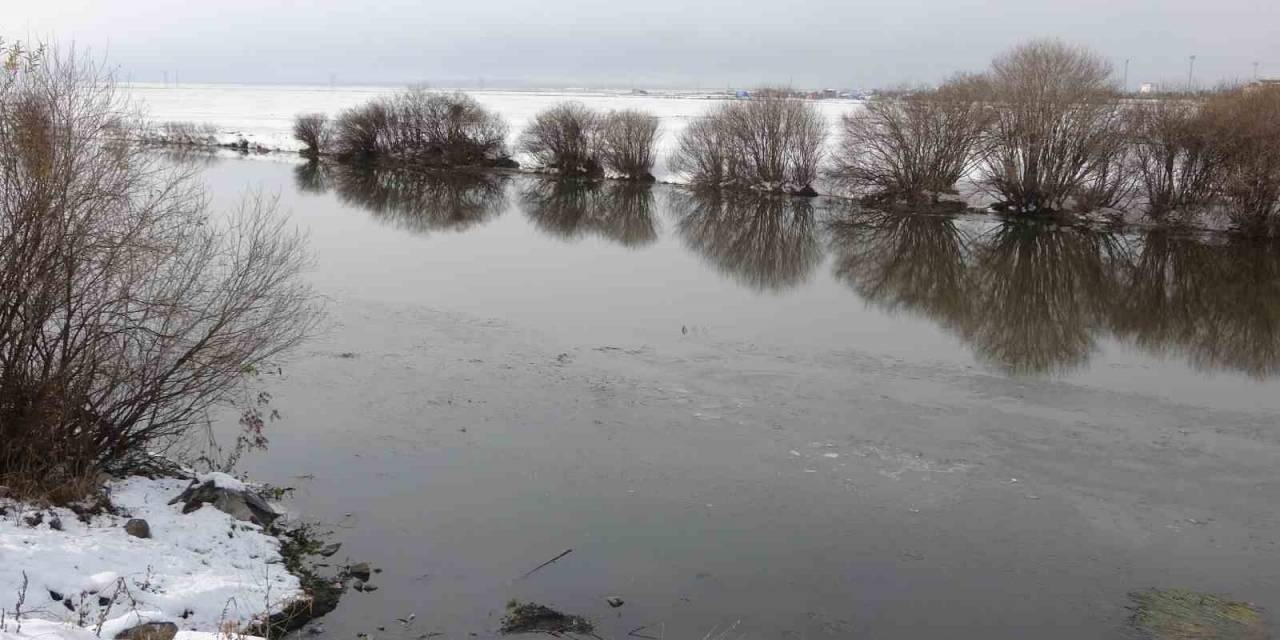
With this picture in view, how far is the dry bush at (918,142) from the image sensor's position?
32.0m

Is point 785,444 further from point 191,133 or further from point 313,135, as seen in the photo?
point 191,133

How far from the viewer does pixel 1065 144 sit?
96.6 ft

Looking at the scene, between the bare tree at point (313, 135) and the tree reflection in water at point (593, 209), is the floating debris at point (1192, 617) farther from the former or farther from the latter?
the bare tree at point (313, 135)

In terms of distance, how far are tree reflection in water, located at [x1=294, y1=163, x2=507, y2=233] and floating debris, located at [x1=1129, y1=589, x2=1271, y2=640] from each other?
21.3 metres

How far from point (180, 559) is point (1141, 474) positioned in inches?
353

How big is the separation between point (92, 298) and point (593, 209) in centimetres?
2399

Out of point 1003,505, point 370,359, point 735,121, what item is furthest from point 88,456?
point 735,121

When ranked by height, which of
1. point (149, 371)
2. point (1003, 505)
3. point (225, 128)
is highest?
point (225, 128)

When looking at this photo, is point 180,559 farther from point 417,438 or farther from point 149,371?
point 417,438

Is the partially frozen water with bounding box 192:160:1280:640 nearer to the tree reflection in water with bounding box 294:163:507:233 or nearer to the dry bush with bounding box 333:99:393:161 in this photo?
the tree reflection in water with bounding box 294:163:507:233

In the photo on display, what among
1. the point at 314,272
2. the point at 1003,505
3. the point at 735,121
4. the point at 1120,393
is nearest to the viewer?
the point at 1003,505

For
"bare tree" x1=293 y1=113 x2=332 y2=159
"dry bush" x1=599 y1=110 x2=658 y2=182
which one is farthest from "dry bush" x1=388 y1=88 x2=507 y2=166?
"dry bush" x1=599 y1=110 x2=658 y2=182

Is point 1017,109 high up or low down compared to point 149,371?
up

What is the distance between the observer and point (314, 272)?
19.0 meters
